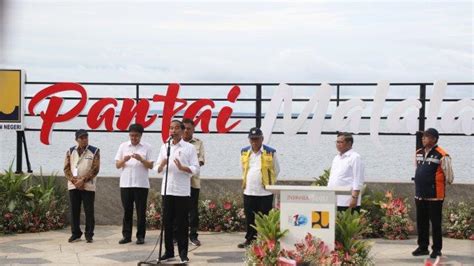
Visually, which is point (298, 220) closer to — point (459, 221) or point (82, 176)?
point (82, 176)

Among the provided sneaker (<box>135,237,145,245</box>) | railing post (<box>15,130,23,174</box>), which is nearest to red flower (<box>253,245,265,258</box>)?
sneaker (<box>135,237,145,245</box>)

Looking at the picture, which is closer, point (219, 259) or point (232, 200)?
point (219, 259)

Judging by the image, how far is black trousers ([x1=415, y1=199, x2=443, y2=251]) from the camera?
31.5 ft

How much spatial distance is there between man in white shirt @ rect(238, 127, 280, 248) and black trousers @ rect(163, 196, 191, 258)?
1.31 metres

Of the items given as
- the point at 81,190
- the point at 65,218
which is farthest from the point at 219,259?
the point at 65,218

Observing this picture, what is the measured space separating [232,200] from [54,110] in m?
3.99

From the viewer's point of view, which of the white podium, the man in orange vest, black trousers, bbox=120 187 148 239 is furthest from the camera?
black trousers, bbox=120 187 148 239

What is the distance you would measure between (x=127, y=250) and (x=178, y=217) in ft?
5.79

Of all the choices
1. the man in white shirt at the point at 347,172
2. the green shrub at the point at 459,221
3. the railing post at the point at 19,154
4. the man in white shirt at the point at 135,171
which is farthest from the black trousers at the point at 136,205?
the green shrub at the point at 459,221

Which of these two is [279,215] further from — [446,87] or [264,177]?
[446,87]

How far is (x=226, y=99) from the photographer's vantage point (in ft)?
44.8

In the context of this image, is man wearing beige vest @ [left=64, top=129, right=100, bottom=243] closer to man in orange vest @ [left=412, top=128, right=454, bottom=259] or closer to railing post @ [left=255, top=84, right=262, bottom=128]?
railing post @ [left=255, top=84, right=262, bottom=128]

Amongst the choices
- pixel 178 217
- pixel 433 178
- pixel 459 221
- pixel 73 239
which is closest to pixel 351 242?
pixel 178 217

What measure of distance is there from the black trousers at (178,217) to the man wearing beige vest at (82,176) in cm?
240
